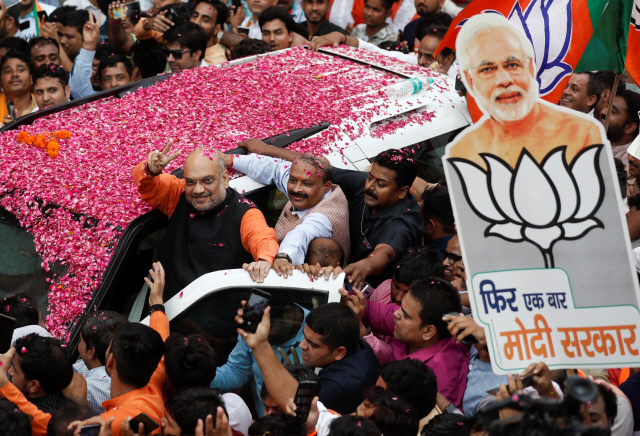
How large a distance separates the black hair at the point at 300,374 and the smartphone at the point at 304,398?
8 centimetres

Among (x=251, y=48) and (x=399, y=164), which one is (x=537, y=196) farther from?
(x=251, y=48)

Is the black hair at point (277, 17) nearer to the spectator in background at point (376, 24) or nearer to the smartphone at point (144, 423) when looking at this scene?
the spectator in background at point (376, 24)

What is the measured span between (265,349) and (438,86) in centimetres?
312

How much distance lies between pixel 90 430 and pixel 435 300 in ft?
6.11

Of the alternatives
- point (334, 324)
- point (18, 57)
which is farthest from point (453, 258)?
point (18, 57)

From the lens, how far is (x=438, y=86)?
5.77 meters

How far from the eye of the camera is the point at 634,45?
15.0 feet

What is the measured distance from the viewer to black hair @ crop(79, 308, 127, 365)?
3725 mm

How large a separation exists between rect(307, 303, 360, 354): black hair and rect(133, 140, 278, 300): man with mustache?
752 millimetres

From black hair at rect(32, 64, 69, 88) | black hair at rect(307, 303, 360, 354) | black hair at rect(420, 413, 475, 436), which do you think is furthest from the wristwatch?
black hair at rect(32, 64, 69, 88)

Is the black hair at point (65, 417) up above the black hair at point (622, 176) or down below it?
below

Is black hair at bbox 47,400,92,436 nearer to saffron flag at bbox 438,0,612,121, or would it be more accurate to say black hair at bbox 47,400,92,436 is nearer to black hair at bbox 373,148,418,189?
black hair at bbox 373,148,418,189

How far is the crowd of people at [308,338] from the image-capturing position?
10.4 feet

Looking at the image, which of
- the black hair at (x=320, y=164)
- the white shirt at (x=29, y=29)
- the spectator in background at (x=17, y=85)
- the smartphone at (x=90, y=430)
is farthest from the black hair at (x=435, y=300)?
the white shirt at (x=29, y=29)
